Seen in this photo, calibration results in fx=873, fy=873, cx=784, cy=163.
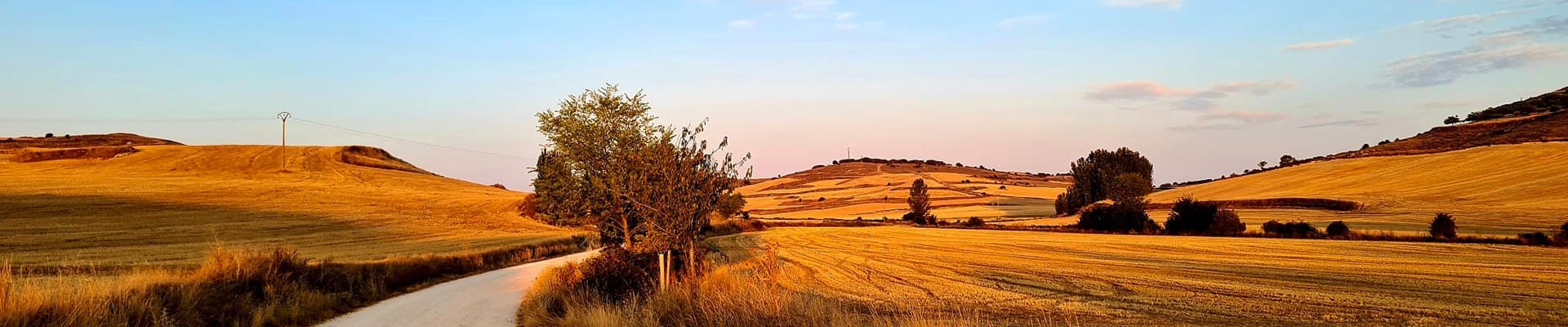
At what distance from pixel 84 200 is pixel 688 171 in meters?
47.3

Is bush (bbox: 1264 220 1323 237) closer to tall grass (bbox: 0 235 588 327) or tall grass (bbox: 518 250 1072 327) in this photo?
tall grass (bbox: 518 250 1072 327)

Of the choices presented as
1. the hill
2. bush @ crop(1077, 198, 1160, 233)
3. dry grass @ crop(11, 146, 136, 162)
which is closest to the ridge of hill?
dry grass @ crop(11, 146, 136, 162)

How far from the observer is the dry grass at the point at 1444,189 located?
3816 cm

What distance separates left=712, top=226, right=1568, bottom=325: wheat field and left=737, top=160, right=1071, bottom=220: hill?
50301mm

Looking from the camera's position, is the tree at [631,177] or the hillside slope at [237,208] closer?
the tree at [631,177]

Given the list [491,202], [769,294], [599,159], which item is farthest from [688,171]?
[491,202]

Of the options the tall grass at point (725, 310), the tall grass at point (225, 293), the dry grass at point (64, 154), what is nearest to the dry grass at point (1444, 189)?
the tall grass at point (725, 310)

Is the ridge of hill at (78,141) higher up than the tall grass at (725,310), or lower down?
higher up

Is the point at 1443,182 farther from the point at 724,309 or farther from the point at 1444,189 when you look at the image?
the point at 724,309

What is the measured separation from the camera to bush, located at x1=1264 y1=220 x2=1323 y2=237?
3713 cm

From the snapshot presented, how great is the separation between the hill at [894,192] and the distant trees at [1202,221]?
3500cm

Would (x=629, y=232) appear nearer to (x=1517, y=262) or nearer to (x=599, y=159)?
(x=599, y=159)

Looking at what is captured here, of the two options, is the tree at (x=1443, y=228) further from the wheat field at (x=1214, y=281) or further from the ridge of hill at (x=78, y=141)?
the ridge of hill at (x=78, y=141)

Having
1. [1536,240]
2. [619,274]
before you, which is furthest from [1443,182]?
[619,274]
